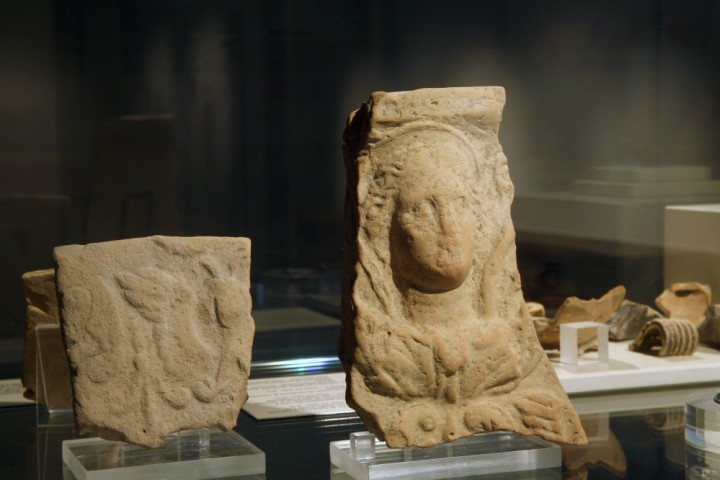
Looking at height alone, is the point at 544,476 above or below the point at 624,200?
below

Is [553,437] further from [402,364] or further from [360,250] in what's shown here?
[360,250]

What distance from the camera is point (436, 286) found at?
10.1 ft

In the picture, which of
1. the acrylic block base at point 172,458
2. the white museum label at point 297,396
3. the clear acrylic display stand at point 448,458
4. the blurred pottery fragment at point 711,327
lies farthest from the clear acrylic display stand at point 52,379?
the blurred pottery fragment at point 711,327

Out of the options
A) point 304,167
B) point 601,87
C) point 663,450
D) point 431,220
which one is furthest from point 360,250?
point 601,87

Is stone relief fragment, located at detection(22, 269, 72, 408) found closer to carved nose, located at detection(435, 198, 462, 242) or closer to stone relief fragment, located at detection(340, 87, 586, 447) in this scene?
stone relief fragment, located at detection(340, 87, 586, 447)

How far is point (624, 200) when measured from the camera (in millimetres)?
5168

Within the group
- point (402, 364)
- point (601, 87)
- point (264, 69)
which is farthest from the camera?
point (601, 87)

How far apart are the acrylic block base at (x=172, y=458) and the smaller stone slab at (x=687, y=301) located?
96.7 inches

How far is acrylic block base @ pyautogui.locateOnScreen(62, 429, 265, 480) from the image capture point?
3.02 meters

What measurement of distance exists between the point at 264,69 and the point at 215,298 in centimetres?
176

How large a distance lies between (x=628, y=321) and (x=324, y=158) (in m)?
1.48

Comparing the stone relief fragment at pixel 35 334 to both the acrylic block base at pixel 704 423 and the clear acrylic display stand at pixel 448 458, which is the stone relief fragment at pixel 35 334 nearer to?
the clear acrylic display stand at pixel 448 458

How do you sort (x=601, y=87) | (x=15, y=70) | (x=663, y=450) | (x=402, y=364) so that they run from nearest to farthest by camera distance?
(x=402, y=364) < (x=663, y=450) < (x=15, y=70) < (x=601, y=87)

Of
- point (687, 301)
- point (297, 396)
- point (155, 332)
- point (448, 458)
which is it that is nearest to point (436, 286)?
point (448, 458)
